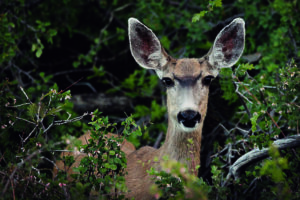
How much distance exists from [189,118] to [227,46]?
3.91ft

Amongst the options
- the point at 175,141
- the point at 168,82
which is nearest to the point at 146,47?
the point at 168,82

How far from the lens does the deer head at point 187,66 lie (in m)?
4.30

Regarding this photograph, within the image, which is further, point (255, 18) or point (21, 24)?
point (255, 18)

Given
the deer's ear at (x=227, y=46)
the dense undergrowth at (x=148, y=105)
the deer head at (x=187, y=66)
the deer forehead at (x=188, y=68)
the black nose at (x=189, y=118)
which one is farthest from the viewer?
the deer's ear at (x=227, y=46)

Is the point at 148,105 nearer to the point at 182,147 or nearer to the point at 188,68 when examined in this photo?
the point at 188,68

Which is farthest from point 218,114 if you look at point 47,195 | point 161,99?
point 47,195

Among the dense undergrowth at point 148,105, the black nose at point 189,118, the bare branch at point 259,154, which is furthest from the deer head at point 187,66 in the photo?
the bare branch at point 259,154

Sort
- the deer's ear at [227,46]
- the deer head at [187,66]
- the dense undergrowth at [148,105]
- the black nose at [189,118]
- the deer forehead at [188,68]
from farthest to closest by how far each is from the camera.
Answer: the deer's ear at [227,46] < the deer forehead at [188,68] < the deer head at [187,66] < the black nose at [189,118] < the dense undergrowth at [148,105]

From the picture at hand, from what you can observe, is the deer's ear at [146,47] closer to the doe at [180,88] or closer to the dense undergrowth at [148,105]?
the doe at [180,88]

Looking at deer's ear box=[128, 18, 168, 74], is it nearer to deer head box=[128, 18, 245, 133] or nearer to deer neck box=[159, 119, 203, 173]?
deer head box=[128, 18, 245, 133]

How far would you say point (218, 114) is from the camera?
20.3 feet

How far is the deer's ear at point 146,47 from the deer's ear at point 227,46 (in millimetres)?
537

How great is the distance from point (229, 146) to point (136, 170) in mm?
1165

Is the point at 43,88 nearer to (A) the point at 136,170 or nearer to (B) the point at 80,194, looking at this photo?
(A) the point at 136,170
